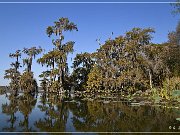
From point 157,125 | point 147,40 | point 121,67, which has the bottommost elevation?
point 157,125

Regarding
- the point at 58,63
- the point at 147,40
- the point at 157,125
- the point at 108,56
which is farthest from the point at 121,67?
the point at 157,125

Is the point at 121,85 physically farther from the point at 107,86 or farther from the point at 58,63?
the point at 58,63

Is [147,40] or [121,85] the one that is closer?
[121,85]

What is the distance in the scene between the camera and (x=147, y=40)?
46.2 meters

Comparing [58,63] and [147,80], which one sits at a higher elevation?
[58,63]

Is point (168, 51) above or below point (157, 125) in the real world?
above

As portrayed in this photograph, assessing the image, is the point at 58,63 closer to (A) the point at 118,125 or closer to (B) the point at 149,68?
(B) the point at 149,68

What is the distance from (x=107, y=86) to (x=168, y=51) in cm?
1011

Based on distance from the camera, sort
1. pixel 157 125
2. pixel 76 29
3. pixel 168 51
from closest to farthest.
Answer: pixel 157 125
pixel 168 51
pixel 76 29

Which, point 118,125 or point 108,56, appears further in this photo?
point 108,56

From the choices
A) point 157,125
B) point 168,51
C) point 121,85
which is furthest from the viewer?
point 121,85

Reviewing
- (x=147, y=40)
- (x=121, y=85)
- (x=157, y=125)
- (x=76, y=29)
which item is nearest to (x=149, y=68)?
(x=121, y=85)

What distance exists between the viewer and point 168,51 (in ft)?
128

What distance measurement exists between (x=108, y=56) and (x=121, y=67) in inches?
141
